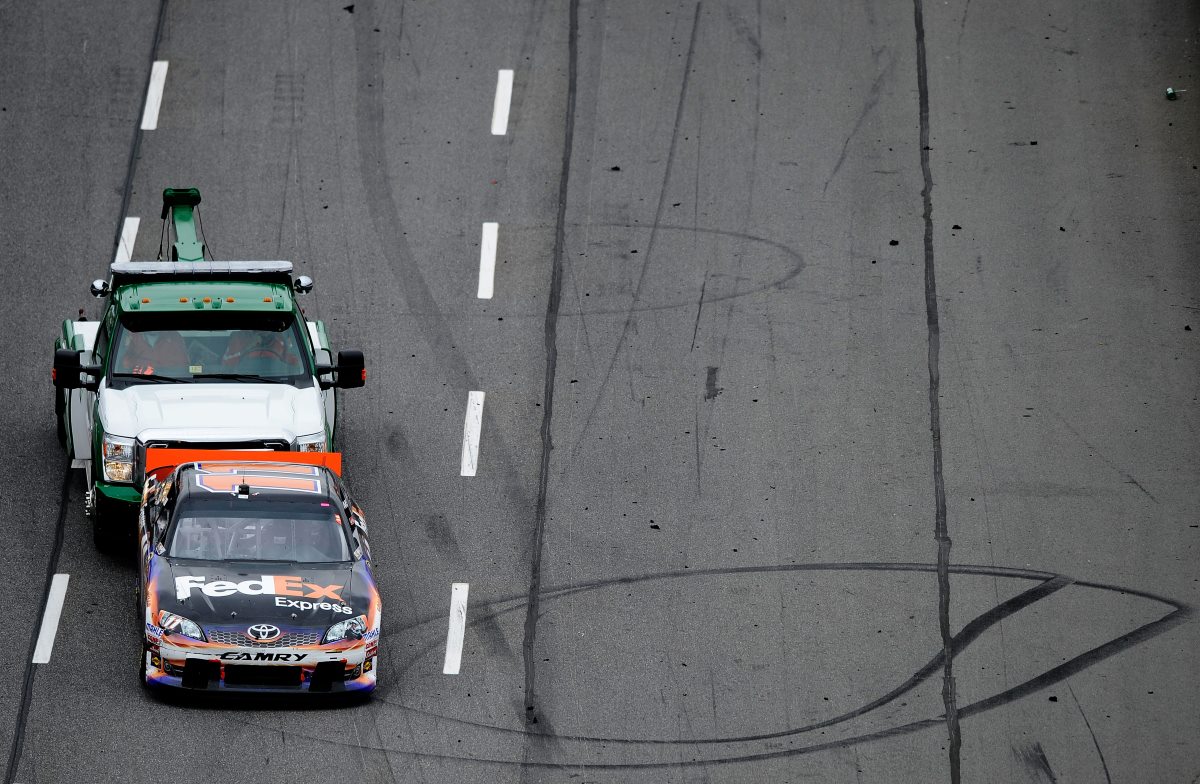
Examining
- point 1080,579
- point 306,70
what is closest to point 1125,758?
point 1080,579

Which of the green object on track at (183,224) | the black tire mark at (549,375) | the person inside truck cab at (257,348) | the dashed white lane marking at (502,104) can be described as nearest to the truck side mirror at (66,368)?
the person inside truck cab at (257,348)

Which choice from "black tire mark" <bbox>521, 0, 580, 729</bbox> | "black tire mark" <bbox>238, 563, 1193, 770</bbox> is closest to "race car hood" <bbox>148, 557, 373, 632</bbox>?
"black tire mark" <bbox>238, 563, 1193, 770</bbox>

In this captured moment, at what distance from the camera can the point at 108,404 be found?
19484mm

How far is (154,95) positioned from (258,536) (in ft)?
31.3

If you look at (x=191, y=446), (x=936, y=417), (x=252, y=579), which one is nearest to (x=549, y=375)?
(x=936, y=417)

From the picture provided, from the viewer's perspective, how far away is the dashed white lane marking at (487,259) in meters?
24.0

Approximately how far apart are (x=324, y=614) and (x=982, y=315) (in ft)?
30.7

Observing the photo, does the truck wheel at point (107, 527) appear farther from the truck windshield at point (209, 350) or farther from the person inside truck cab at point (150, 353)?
the person inside truck cab at point (150, 353)

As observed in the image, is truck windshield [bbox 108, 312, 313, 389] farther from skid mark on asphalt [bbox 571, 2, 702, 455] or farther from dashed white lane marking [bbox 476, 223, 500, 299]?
dashed white lane marking [bbox 476, 223, 500, 299]

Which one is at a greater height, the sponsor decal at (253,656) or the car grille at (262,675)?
the sponsor decal at (253,656)

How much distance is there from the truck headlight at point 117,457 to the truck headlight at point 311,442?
4.78 feet

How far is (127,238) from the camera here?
24.4 metres

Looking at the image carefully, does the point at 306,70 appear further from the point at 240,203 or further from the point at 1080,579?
the point at 1080,579

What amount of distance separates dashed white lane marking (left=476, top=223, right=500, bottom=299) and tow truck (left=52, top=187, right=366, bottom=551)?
3.40 m
